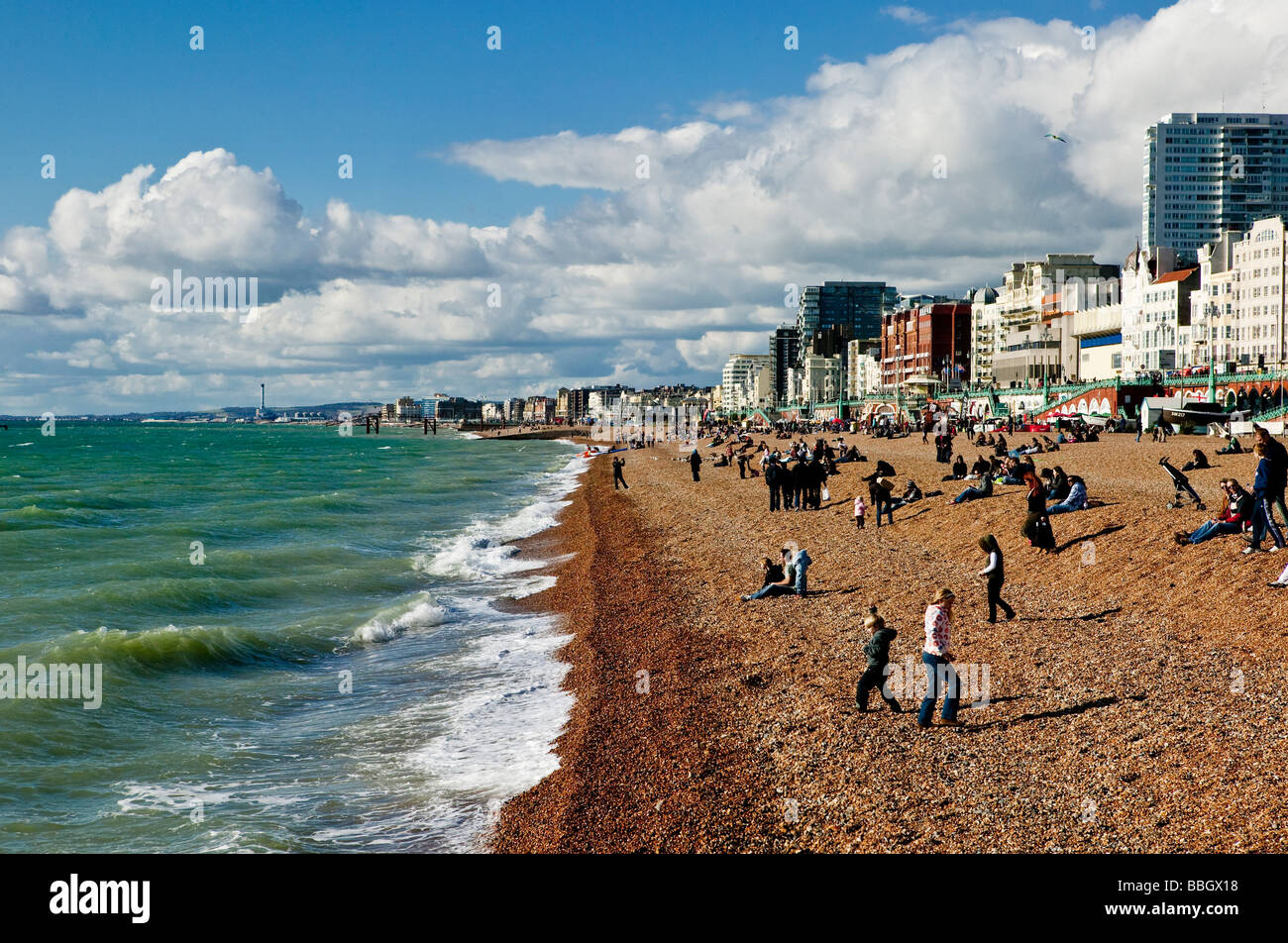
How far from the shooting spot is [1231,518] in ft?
58.5

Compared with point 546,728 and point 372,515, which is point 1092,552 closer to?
point 546,728

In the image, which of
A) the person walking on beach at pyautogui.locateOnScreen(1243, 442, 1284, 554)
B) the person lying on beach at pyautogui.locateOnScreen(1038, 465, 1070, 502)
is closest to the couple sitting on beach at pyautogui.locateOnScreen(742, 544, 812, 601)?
the person lying on beach at pyautogui.locateOnScreen(1038, 465, 1070, 502)

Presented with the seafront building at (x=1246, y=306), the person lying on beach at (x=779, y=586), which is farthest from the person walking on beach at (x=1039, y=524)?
the seafront building at (x=1246, y=306)

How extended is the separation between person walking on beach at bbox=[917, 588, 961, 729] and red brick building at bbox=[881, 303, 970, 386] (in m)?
144

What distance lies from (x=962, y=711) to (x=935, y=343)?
15259 centimetres

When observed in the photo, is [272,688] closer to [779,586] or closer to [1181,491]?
[779,586]

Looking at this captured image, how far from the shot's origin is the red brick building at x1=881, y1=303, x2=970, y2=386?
6097 inches

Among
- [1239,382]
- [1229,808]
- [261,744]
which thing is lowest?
[261,744]

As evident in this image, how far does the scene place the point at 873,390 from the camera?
7126 inches

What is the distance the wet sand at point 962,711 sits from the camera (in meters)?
9.51

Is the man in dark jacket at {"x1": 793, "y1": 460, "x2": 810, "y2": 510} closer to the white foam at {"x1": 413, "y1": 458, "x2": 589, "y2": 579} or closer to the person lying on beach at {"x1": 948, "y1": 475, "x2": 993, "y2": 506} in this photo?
the person lying on beach at {"x1": 948, "y1": 475, "x2": 993, "y2": 506}

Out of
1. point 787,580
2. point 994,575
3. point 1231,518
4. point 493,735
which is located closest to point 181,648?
point 493,735
